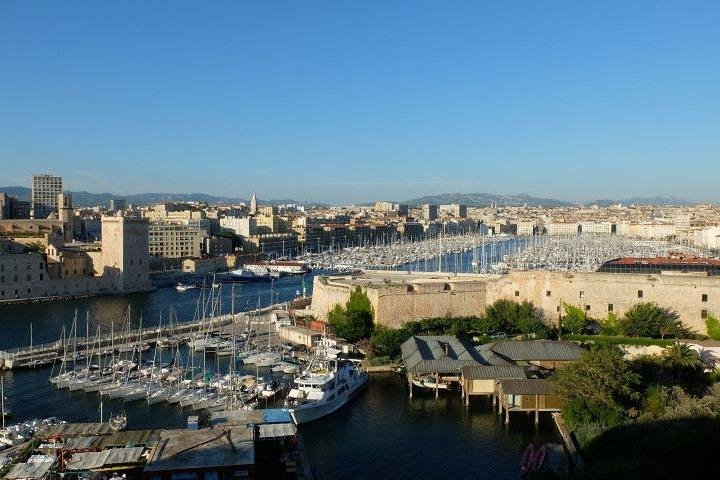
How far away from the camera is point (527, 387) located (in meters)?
14.2

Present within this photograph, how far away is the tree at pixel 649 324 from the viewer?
59.5 feet

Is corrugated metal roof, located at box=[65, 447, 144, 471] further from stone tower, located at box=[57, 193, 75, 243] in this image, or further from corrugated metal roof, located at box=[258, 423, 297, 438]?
stone tower, located at box=[57, 193, 75, 243]

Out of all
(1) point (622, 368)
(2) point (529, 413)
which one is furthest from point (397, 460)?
(1) point (622, 368)

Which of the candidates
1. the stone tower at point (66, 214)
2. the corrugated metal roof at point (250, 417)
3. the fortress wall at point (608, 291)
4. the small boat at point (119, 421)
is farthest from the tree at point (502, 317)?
the stone tower at point (66, 214)

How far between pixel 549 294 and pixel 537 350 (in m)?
4.16

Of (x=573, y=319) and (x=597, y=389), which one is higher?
(x=573, y=319)

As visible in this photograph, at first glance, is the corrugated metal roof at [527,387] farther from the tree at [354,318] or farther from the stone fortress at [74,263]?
the stone fortress at [74,263]

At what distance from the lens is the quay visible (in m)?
19.0

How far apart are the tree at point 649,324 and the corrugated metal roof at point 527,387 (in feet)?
16.5

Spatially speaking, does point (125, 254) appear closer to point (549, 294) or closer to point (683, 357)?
point (549, 294)

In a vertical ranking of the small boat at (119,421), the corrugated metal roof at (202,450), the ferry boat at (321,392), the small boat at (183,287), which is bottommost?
the small boat at (183,287)

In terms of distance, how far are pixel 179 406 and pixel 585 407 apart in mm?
8341

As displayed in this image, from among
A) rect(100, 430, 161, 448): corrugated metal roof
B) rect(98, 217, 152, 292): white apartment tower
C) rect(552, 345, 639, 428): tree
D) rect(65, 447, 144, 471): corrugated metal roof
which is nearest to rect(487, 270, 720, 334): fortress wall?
rect(552, 345, 639, 428): tree

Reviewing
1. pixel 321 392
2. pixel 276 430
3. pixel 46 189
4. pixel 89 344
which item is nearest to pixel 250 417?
pixel 276 430
